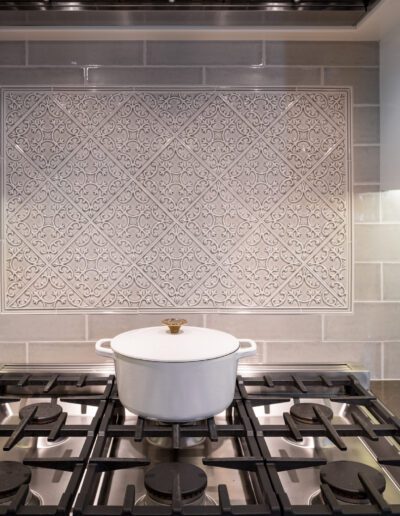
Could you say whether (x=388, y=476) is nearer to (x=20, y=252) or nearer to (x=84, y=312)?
(x=84, y=312)

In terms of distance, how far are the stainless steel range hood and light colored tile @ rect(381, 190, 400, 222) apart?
39 centimetres

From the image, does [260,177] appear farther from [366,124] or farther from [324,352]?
[324,352]

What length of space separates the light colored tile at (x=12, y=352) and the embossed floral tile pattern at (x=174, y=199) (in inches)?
3.4

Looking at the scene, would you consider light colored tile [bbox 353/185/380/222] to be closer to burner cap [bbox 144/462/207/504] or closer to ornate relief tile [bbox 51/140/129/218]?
ornate relief tile [bbox 51/140/129/218]

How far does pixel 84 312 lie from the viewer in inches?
44.1

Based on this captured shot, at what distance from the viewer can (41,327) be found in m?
1.12

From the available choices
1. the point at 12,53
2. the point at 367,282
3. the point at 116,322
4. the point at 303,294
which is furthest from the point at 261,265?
the point at 12,53

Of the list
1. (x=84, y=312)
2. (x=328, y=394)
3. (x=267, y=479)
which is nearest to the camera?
(x=267, y=479)

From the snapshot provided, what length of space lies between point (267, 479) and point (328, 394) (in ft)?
1.26

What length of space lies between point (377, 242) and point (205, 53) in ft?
1.98

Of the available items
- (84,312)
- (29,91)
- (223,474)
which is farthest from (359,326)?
(29,91)

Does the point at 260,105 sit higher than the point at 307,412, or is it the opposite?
the point at 260,105

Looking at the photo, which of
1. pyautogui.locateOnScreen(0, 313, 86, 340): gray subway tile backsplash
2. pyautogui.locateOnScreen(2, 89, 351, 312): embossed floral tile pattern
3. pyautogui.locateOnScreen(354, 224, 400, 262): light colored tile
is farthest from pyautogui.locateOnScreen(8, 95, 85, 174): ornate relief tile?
pyautogui.locateOnScreen(354, 224, 400, 262): light colored tile

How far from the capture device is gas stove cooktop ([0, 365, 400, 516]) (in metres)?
0.64
